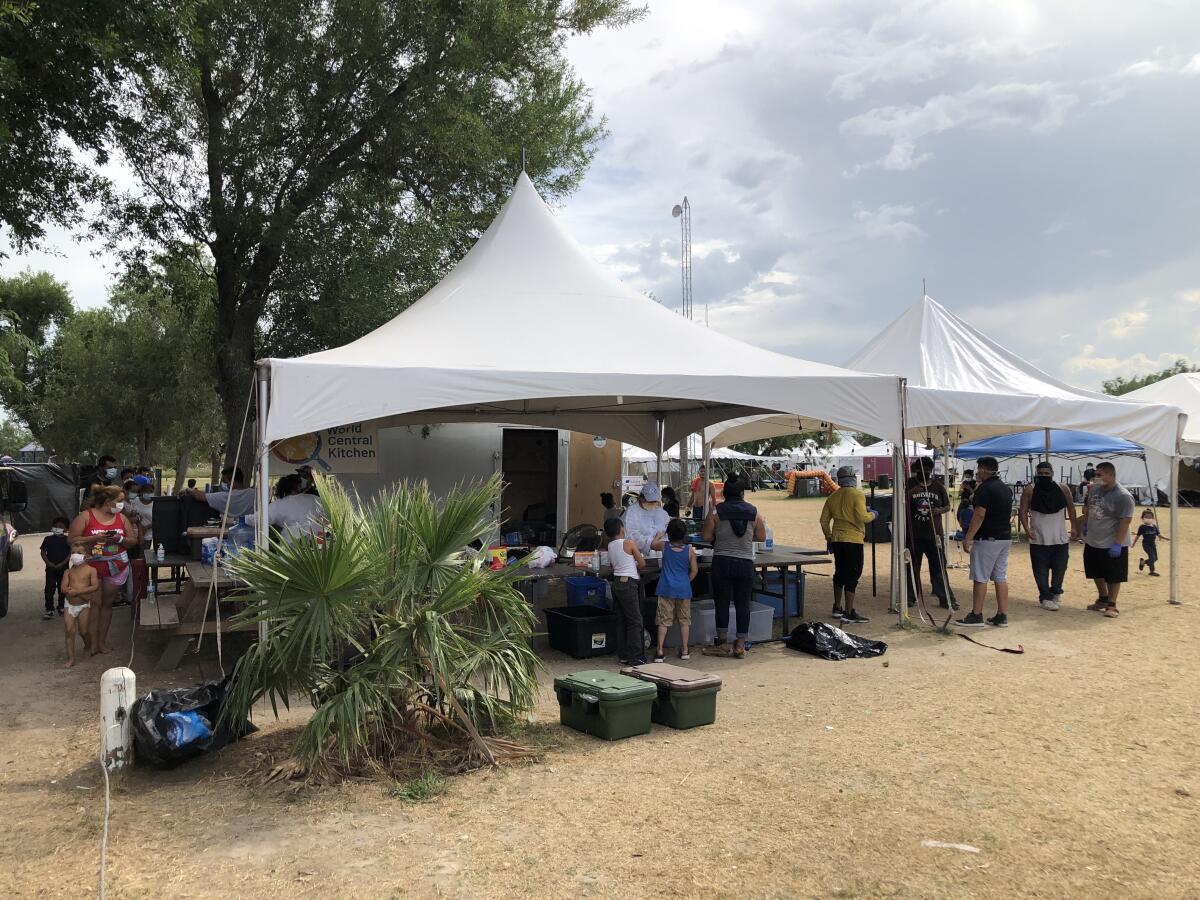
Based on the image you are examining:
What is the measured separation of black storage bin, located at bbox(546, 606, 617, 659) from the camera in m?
7.86

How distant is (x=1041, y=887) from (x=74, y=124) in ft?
42.8

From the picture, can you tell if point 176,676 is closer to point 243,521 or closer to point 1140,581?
point 243,521

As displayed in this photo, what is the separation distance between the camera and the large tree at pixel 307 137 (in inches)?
490

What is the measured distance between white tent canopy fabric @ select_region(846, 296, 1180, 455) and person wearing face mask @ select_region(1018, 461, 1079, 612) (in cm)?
72

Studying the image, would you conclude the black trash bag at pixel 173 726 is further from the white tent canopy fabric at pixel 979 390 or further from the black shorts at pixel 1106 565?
the black shorts at pixel 1106 565

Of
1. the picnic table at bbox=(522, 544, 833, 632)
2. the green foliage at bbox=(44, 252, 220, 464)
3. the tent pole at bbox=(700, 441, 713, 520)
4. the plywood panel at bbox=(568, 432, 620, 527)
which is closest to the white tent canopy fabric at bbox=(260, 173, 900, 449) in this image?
the picnic table at bbox=(522, 544, 833, 632)

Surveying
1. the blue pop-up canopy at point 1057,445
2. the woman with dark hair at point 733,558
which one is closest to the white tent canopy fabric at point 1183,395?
the blue pop-up canopy at point 1057,445

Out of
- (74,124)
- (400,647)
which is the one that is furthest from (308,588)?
(74,124)

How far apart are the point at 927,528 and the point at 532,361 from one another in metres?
6.27

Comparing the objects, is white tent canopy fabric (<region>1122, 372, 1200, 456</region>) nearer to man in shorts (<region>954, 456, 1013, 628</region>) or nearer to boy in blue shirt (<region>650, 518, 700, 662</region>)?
man in shorts (<region>954, 456, 1013, 628</region>)

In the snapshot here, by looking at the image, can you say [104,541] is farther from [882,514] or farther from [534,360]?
[882,514]

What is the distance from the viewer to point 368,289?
1225 cm

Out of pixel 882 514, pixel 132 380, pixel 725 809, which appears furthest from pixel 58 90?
pixel 132 380

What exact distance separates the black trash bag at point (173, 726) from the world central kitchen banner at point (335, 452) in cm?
429
